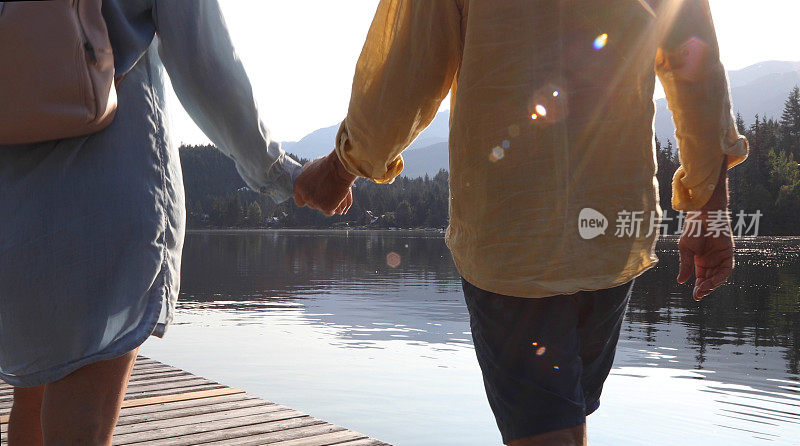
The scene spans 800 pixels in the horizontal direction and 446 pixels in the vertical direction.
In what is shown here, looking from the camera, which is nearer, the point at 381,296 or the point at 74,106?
the point at 74,106

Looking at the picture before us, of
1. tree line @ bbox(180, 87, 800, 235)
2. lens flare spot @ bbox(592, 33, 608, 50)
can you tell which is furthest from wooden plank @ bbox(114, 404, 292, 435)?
tree line @ bbox(180, 87, 800, 235)

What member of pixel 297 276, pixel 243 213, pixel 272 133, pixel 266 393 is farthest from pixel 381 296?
pixel 243 213

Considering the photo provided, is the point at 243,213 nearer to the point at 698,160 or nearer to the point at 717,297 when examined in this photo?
the point at 717,297

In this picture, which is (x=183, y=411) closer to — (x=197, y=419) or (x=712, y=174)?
(x=197, y=419)

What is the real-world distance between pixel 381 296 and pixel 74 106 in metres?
26.5

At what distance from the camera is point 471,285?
1.66 meters

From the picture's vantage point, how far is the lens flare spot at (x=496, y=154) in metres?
1.55

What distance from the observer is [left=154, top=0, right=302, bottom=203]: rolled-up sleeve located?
174 centimetres

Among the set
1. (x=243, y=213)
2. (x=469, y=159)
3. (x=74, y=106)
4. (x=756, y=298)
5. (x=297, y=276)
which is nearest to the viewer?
(x=74, y=106)

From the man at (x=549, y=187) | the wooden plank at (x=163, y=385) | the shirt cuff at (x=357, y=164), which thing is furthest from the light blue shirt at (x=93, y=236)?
the wooden plank at (x=163, y=385)

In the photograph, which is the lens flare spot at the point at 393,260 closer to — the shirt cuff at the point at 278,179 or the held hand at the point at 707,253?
the shirt cuff at the point at 278,179

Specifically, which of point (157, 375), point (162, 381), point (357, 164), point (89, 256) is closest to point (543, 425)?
point (357, 164)

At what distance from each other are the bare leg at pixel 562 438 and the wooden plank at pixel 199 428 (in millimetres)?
3231
